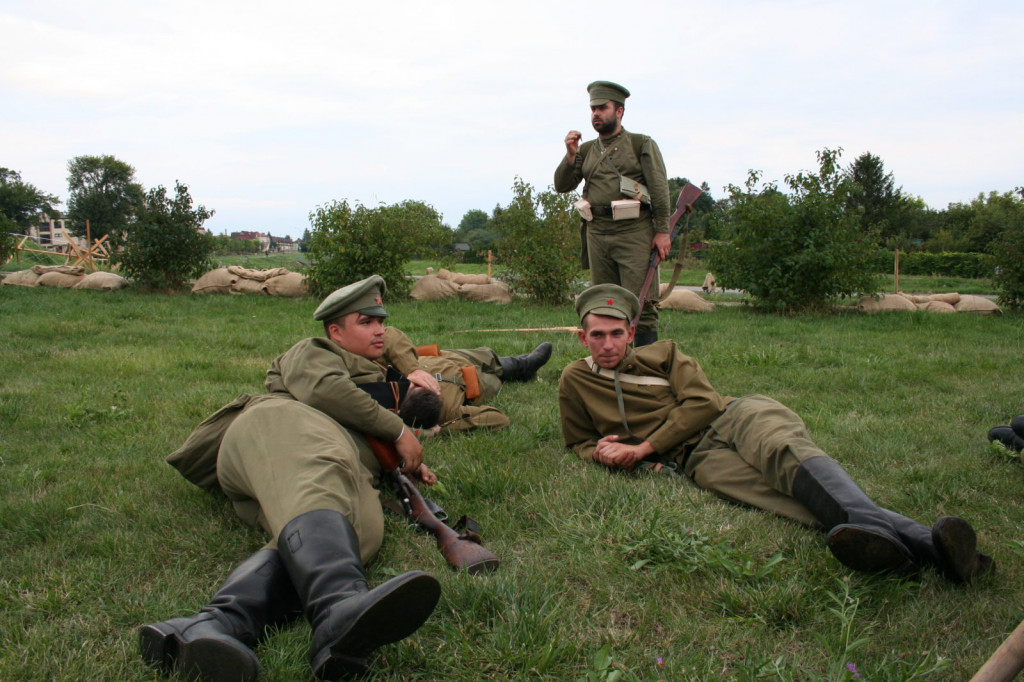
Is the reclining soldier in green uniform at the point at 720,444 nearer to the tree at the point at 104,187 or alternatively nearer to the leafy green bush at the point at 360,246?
the leafy green bush at the point at 360,246

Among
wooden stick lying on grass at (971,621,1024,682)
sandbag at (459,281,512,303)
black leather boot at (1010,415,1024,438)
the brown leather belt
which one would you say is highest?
the brown leather belt

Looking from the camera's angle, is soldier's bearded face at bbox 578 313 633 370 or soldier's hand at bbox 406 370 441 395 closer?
soldier's bearded face at bbox 578 313 633 370

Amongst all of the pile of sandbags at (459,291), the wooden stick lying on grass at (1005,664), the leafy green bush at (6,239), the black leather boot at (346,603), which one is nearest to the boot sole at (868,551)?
the wooden stick lying on grass at (1005,664)

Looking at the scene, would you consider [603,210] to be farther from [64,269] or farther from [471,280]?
[64,269]

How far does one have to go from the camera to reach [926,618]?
2.08 m

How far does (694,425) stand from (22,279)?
54.7ft

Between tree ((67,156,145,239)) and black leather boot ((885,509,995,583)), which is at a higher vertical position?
tree ((67,156,145,239))

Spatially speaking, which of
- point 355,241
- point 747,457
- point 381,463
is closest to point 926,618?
point 747,457

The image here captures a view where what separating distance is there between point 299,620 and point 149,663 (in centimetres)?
43

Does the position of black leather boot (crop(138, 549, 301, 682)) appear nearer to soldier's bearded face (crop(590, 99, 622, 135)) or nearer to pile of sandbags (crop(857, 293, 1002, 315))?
soldier's bearded face (crop(590, 99, 622, 135))

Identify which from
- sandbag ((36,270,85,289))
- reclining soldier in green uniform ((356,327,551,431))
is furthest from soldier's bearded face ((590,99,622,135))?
sandbag ((36,270,85,289))

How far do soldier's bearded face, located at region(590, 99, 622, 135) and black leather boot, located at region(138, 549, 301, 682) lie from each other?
14.8ft

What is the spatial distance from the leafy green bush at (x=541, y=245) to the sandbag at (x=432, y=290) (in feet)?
3.69

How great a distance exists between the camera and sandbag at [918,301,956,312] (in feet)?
38.1
